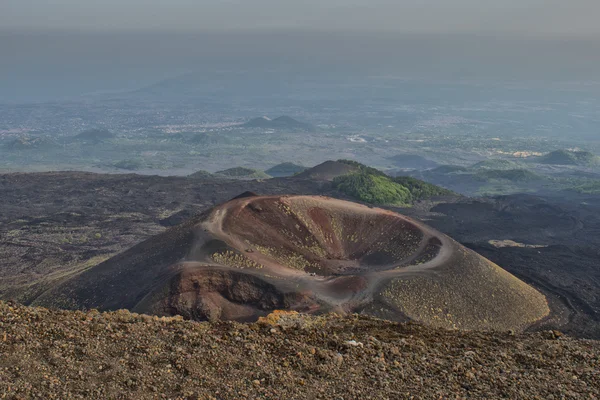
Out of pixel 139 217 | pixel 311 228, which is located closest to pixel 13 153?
pixel 139 217

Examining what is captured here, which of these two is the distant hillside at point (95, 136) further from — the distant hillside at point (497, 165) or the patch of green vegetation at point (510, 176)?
the patch of green vegetation at point (510, 176)

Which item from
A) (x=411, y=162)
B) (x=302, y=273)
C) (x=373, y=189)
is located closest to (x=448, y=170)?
(x=411, y=162)

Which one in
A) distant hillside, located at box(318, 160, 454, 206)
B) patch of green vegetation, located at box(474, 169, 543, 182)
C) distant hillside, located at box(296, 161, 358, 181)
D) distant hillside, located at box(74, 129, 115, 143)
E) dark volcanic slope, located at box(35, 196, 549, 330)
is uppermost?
dark volcanic slope, located at box(35, 196, 549, 330)

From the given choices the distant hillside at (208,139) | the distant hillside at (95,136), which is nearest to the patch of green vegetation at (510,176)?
the distant hillside at (208,139)

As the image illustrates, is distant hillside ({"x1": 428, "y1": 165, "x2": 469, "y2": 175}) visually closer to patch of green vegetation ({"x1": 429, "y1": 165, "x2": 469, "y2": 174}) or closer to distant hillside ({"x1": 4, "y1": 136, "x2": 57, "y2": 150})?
patch of green vegetation ({"x1": 429, "y1": 165, "x2": 469, "y2": 174})

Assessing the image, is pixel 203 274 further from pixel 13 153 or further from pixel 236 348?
pixel 13 153

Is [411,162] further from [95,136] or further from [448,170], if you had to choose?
[95,136]

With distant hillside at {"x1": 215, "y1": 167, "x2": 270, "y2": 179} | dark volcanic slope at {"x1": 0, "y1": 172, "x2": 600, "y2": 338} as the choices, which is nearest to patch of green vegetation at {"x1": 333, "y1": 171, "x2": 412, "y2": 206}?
dark volcanic slope at {"x1": 0, "y1": 172, "x2": 600, "y2": 338}
